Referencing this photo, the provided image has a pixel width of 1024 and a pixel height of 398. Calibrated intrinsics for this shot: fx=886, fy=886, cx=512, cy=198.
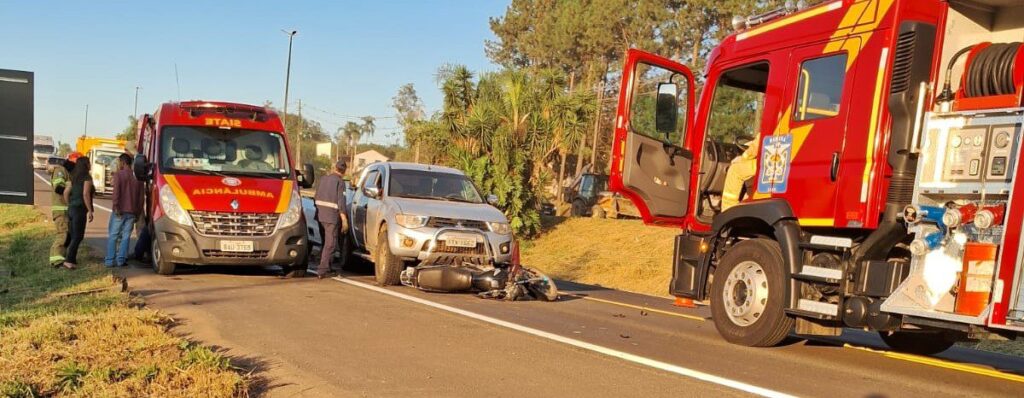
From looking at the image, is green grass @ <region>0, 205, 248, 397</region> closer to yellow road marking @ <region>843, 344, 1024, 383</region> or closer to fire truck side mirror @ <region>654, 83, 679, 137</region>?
fire truck side mirror @ <region>654, 83, 679, 137</region>

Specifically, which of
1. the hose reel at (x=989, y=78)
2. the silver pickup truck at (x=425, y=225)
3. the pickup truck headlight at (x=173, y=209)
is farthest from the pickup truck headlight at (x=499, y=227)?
the hose reel at (x=989, y=78)

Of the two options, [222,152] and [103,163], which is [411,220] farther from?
[103,163]

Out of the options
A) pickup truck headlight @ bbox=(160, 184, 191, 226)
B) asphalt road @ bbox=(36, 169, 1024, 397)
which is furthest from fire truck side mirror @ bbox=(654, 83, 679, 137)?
pickup truck headlight @ bbox=(160, 184, 191, 226)

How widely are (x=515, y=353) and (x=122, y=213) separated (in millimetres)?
8568

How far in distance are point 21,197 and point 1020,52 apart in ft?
25.5

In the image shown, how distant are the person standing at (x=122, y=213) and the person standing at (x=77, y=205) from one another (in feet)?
1.38

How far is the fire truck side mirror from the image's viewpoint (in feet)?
29.4

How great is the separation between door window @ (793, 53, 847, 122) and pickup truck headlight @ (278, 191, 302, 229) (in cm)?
742

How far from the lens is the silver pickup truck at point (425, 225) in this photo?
1152cm

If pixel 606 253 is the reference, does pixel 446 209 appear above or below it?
above

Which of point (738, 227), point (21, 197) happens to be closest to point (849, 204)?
point (738, 227)

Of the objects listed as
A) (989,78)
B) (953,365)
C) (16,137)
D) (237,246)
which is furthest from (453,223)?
(989,78)

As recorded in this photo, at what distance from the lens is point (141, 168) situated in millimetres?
12508

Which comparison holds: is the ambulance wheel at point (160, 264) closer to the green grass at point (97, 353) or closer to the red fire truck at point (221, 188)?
the red fire truck at point (221, 188)
